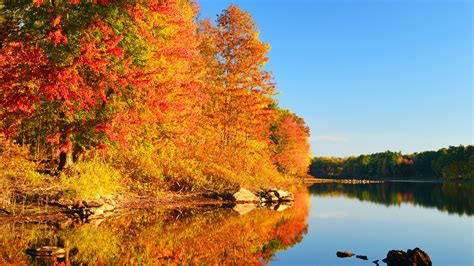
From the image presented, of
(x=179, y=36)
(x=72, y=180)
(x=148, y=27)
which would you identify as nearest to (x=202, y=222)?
(x=72, y=180)

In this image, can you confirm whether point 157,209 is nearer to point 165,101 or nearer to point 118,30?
point 165,101

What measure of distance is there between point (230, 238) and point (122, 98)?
9.94 meters

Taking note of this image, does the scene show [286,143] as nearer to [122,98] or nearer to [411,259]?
[122,98]

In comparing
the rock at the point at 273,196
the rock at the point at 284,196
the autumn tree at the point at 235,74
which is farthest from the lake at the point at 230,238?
the autumn tree at the point at 235,74

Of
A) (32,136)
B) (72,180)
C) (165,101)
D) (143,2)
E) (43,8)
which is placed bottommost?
(72,180)

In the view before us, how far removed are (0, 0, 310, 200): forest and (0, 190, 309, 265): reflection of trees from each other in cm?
433

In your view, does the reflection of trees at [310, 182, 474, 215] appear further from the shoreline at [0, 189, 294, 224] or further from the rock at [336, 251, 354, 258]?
the rock at [336, 251, 354, 258]

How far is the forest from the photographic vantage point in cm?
1598

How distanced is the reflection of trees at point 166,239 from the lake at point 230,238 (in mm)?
24

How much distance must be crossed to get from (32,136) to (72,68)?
9424mm

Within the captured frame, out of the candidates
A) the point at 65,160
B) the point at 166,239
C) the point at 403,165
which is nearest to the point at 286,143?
the point at 65,160

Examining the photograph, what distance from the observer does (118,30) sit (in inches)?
760

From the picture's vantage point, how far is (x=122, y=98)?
21.1 m

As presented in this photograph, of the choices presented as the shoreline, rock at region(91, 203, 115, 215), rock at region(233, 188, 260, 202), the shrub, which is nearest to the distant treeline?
rock at region(233, 188, 260, 202)
